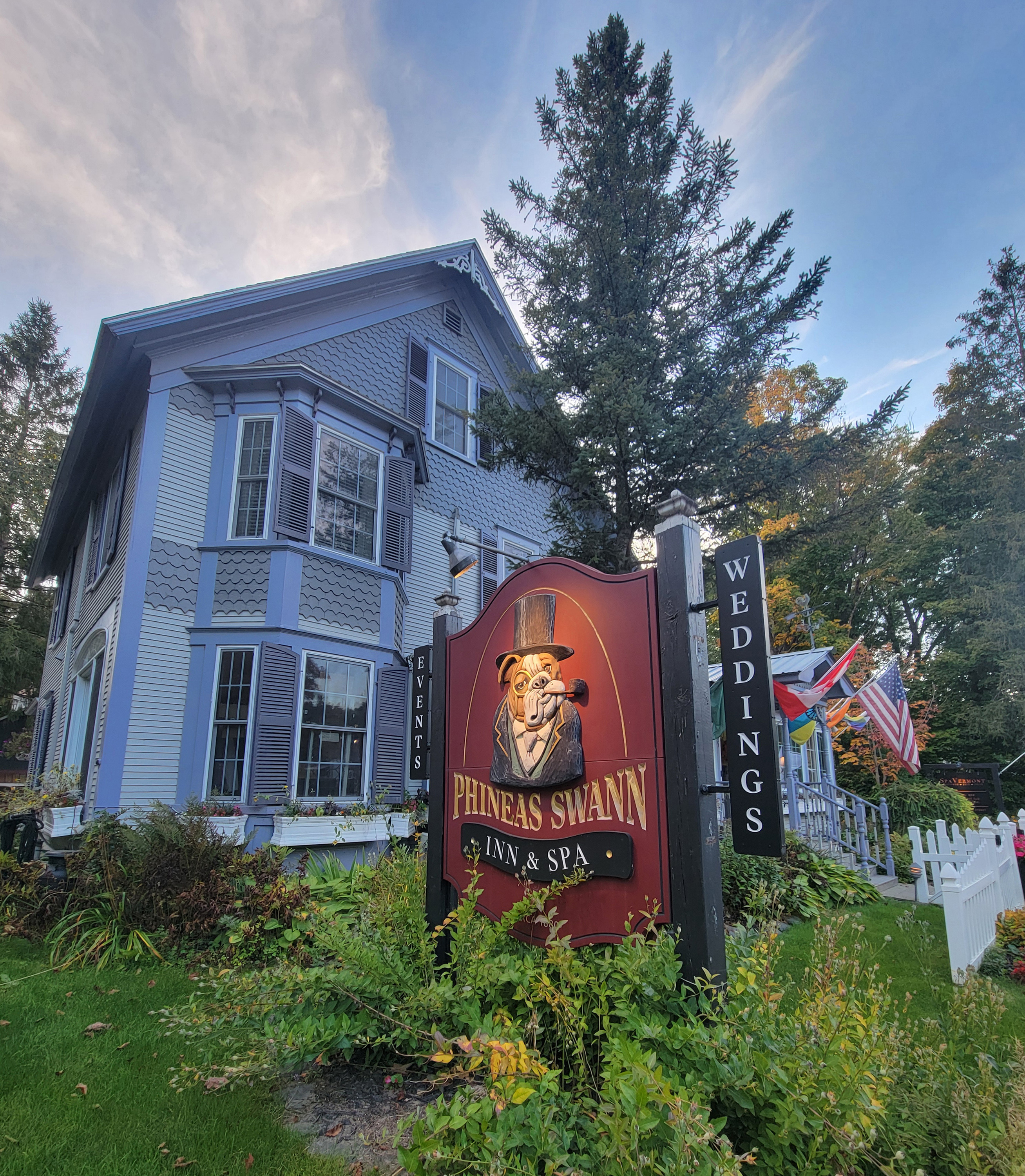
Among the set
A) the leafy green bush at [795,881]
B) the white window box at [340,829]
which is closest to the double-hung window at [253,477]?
the white window box at [340,829]

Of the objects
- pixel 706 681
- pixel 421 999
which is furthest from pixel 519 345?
pixel 421 999

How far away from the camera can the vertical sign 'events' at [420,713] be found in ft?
18.7

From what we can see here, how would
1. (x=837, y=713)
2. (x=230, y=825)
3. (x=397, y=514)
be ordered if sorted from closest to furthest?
(x=230, y=825)
(x=397, y=514)
(x=837, y=713)

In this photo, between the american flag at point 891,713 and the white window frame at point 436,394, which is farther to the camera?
the white window frame at point 436,394

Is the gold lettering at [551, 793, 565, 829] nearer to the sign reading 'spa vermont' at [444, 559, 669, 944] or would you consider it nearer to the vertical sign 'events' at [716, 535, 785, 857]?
the sign reading 'spa vermont' at [444, 559, 669, 944]

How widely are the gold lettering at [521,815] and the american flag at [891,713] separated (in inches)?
330

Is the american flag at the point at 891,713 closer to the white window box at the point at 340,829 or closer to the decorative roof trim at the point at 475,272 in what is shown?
the white window box at the point at 340,829

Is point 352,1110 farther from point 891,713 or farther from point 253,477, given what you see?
point 891,713

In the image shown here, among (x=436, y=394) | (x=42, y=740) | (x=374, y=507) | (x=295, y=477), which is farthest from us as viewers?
(x=42, y=740)

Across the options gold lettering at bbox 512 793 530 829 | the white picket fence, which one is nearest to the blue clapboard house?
gold lettering at bbox 512 793 530 829

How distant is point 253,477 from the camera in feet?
30.2

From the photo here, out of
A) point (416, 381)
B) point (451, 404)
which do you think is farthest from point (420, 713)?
point (451, 404)

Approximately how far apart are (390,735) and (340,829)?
220 centimetres

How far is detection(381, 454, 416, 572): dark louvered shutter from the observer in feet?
33.5
